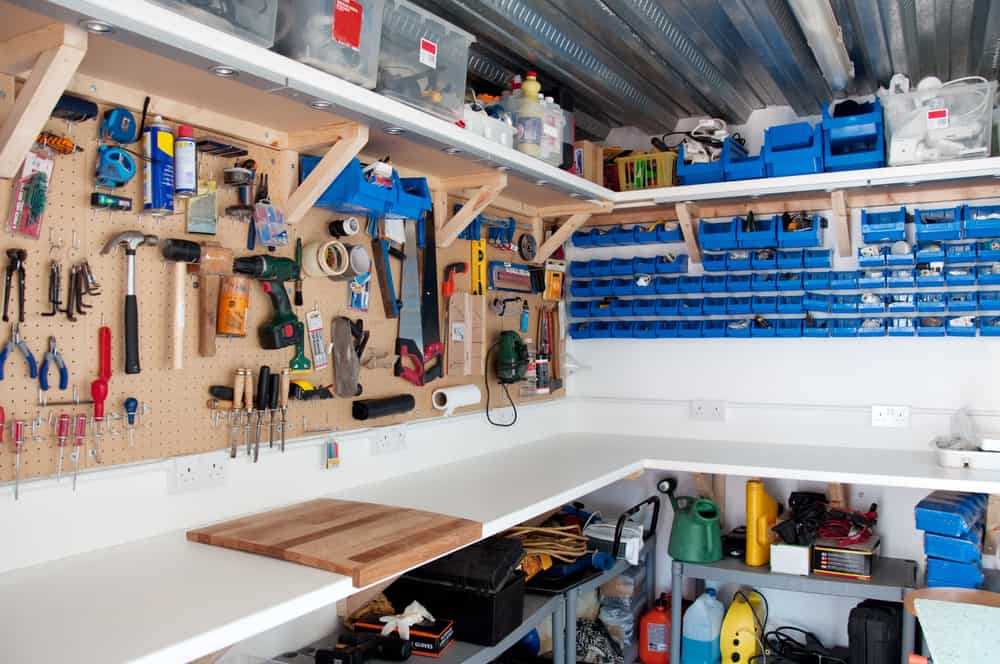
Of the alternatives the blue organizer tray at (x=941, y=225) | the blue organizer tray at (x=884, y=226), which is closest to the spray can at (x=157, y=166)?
the blue organizer tray at (x=884, y=226)

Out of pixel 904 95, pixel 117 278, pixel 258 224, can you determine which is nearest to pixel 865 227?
pixel 904 95

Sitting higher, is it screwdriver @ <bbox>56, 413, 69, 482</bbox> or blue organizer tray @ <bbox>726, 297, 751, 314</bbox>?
blue organizer tray @ <bbox>726, 297, 751, 314</bbox>

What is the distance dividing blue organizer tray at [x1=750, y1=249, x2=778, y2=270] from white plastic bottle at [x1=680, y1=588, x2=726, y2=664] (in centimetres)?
147

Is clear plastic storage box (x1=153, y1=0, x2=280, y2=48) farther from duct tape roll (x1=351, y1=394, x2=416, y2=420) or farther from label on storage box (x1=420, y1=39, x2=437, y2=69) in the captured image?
duct tape roll (x1=351, y1=394, x2=416, y2=420)

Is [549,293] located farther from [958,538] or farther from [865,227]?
[958,538]

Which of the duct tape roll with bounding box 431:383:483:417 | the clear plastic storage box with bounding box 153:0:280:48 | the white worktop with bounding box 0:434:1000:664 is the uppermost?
the clear plastic storage box with bounding box 153:0:280:48

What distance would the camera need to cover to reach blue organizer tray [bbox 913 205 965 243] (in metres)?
3.00

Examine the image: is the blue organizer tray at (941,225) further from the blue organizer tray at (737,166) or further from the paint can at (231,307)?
the paint can at (231,307)

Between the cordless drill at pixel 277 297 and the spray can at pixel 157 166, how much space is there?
28 centimetres

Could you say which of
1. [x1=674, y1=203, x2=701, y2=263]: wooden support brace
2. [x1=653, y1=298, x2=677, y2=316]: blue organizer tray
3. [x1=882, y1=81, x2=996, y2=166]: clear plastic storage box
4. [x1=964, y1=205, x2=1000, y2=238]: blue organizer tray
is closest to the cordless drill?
[x1=674, y1=203, x2=701, y2=263]: wooden support brace

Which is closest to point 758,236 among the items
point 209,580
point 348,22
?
point 348,22

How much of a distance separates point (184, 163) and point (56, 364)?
546 millimetres

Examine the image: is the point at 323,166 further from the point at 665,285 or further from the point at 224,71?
the point at 665,285

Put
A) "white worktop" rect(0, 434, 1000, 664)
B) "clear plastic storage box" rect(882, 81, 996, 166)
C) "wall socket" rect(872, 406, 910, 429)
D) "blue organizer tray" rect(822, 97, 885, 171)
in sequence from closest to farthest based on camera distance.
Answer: "white worktop" rect(0, 434, 1000, 664)
"clear plastic storage box" rect(882, 81, 996, 166)
"blue organizer tray" rect(822, 97, 885, 171)
"wall socket" rect(872, 406, 910, 429)
